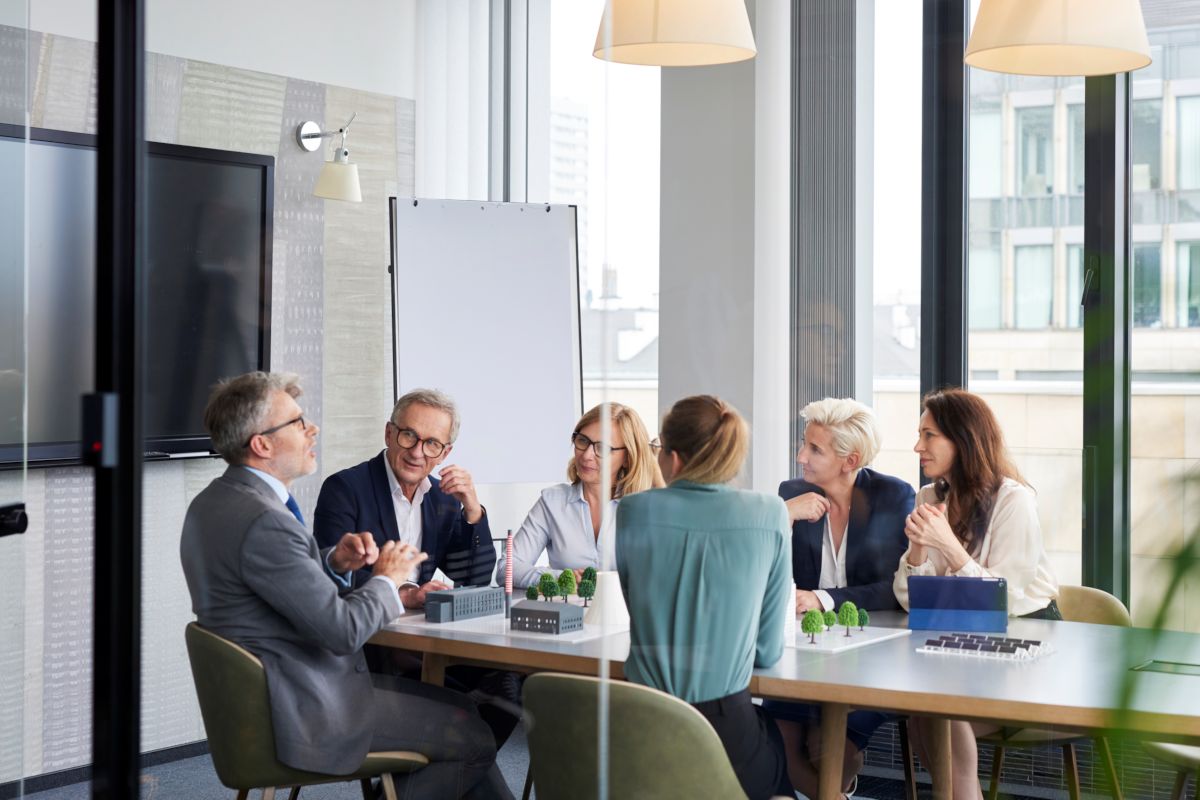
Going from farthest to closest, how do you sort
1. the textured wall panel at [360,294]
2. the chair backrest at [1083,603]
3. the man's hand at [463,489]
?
the textured wall panel at [360,294] < the man's hand at [463,489] < the chair backrest at [1083,603]

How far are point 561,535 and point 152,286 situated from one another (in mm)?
1237

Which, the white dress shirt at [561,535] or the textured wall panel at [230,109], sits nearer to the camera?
the white dress shirt at [561,535]

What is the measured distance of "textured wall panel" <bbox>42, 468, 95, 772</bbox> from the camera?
9.89 feet

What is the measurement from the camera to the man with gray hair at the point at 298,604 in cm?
265

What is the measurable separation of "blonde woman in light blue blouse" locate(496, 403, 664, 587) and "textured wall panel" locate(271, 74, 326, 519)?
0.82 meters

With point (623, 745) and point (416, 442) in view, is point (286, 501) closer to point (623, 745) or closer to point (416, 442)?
point (416, 442)

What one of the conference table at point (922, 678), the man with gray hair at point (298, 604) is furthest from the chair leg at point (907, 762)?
the man with gray hair at point (298, 604)

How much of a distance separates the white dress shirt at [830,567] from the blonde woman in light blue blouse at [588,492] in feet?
0.97

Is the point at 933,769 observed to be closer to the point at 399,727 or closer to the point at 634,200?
the point at 634,200

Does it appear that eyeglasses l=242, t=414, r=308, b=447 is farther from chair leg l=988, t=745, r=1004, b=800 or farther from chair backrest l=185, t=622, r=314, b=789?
chair leg l=988, t=745, r=1004, b=800

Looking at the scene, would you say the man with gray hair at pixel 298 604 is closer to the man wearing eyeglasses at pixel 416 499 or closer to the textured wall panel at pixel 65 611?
the man wearing eyeglasses at pixel 416 499

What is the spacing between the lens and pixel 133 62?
8.64 ft

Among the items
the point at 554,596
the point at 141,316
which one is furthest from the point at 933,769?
the point at 141,316

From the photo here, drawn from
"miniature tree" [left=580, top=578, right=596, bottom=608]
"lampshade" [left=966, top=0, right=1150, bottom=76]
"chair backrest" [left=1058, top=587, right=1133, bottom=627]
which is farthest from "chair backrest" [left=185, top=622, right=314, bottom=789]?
"lampshade" [left=966, top=0, right=1150, bottom=76]
